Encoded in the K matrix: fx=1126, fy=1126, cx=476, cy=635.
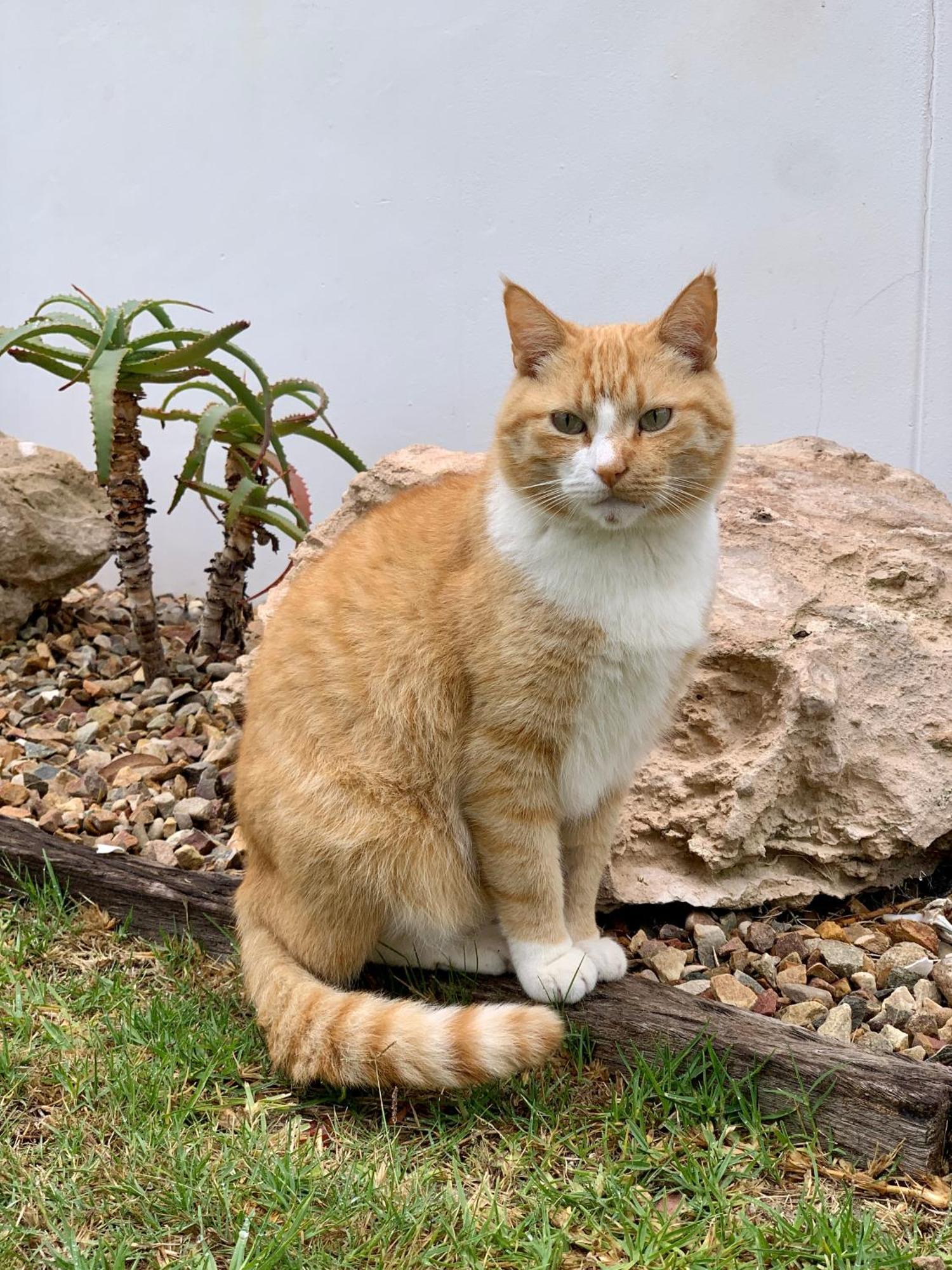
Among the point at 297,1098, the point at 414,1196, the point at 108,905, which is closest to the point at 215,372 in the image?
the point at 108,905

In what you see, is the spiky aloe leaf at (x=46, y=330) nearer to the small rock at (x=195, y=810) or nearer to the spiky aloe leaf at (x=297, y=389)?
the spiky aloe leaf at (x=297, y=389)

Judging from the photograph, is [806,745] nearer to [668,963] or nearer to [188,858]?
[668,963]

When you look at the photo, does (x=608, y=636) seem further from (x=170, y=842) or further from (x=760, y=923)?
(x=170, y=842)

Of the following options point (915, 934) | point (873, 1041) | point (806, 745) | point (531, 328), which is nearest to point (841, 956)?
point (915, 934)

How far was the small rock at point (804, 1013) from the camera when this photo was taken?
2498mm

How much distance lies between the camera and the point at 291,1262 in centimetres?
179

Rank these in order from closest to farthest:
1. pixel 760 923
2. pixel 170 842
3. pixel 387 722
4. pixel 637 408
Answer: pixel 637 408, pixel 387 722, pixel 760 923, pixel 170 842

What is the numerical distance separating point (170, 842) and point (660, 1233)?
6.36 ft

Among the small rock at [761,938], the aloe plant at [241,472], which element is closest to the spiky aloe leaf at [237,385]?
the aloe plant at [241,472]

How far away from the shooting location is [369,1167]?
204 centimetres

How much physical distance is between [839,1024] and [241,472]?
2894 mm

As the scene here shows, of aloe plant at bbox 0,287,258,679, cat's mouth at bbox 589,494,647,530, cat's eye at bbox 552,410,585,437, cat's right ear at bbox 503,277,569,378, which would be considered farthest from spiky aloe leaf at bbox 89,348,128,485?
cat's mouth at bbox 589,494,647,530

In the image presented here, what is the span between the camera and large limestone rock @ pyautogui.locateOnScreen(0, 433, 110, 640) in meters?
4.37

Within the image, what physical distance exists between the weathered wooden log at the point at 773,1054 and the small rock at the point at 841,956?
50 centimetres
